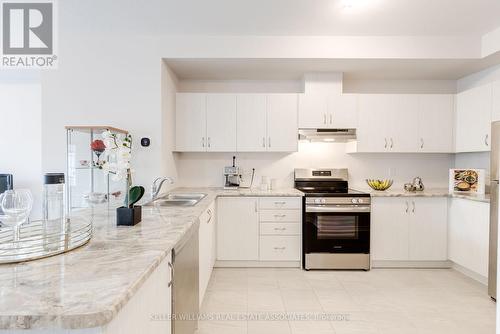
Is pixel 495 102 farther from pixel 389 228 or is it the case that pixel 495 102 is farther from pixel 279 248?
pixel 279 248

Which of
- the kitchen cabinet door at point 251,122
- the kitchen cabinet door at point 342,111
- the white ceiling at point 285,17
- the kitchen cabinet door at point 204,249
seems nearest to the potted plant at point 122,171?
the kitchen cabinet door at point 204,249

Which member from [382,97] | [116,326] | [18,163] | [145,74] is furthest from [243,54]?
[18,163]

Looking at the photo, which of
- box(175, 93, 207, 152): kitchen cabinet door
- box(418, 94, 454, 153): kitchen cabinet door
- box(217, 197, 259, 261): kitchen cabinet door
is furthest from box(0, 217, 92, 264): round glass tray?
box(418, 94, 454, 153): kitchen cabinet door

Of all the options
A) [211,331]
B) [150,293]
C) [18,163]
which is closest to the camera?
[150,293]

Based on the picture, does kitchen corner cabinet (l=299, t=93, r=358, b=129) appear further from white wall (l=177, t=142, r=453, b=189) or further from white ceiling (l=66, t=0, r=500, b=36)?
white ceiling (l=66, t=0, r=500, b=36)

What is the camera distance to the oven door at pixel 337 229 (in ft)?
10.4

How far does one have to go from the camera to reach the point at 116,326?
2.60 feet

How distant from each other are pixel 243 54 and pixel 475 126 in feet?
9.25

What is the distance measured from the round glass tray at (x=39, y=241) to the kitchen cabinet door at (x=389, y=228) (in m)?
2.98

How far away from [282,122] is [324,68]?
2.73ft

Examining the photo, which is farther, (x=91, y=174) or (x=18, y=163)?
(x=18, y=163)

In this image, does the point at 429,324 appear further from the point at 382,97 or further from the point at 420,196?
the point at 382,97

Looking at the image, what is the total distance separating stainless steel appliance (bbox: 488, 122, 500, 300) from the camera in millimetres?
2496

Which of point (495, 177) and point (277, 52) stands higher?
point (277, 52)
